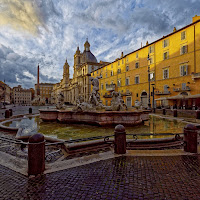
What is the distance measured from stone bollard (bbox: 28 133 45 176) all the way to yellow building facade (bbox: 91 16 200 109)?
1198cm

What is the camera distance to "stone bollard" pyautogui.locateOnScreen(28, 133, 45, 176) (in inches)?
116

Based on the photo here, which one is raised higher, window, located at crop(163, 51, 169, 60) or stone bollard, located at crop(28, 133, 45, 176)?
window, located at crop(163, 51, 169, 60)

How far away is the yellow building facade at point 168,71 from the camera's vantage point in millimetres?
21062

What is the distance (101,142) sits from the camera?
4648 mm

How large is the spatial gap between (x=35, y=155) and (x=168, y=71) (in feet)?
92.0

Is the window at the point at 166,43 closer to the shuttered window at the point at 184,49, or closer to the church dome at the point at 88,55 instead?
the shuttered window at the point at 184,49

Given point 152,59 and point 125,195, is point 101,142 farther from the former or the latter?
point 152,59

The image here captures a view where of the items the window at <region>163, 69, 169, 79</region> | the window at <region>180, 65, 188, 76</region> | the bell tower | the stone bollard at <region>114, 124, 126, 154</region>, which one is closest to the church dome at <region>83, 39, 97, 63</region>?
the bell tower

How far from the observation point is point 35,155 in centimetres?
298

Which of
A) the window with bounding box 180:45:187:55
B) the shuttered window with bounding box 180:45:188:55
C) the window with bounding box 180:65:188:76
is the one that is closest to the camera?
the window with bounding box 180:65:188:76

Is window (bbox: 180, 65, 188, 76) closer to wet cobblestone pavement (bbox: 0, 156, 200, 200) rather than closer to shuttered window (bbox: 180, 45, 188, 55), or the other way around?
shuttered window (bbox: 180, 45, 188, 55)

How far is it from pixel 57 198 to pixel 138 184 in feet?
5.13

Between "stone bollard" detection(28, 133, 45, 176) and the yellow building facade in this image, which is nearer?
"stone bollard" detection(28, 133, 45, 176)

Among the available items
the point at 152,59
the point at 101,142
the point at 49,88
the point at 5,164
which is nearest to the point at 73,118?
the point at 101,142
